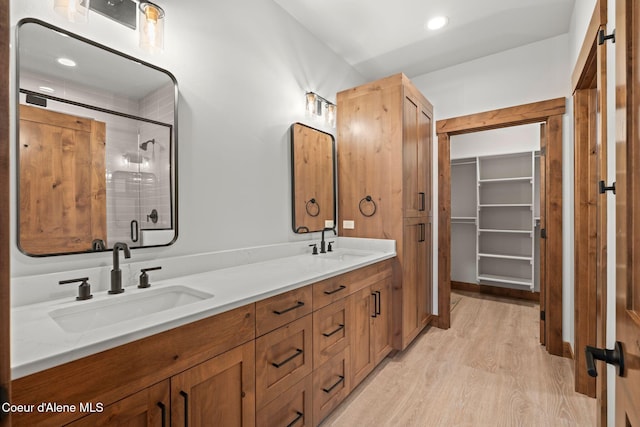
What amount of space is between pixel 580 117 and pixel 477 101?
1084 millimetres

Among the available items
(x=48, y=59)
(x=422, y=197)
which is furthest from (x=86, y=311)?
(x=422, y=197)

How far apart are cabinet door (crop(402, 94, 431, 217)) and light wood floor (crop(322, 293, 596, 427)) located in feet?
4.03

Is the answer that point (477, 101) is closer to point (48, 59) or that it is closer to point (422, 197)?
point (422, 197)

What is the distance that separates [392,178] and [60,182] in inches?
81.6

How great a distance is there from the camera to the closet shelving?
3998mm

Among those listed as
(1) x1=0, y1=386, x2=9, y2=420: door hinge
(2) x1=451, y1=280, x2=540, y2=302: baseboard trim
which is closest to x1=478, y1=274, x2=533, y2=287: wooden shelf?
(2) x1=451, y1=280, x2=540, y2=302: baseboard trim

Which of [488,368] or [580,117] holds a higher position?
[580,117]

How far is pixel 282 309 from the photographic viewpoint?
1.35 metres

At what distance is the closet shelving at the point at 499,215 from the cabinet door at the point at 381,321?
2.47m

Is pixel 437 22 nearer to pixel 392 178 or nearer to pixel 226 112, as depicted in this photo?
pixel 392 178

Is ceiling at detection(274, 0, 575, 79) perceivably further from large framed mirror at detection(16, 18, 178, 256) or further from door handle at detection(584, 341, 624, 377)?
door handle at detection(584, 341, 624, 377)

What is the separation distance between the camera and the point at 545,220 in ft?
8.57

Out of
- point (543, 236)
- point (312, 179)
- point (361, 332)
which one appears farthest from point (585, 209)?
point (312, 179)

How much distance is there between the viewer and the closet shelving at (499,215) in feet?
13.1
